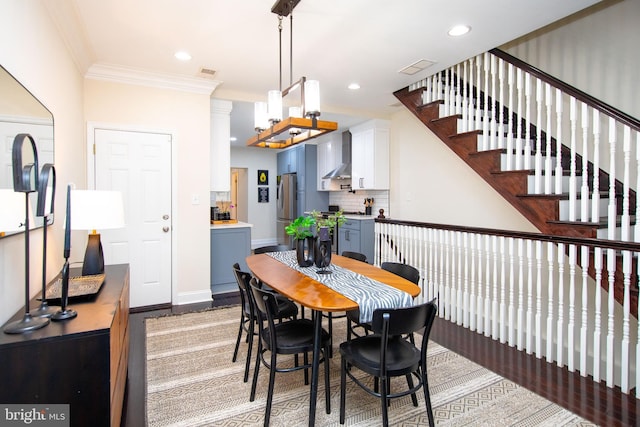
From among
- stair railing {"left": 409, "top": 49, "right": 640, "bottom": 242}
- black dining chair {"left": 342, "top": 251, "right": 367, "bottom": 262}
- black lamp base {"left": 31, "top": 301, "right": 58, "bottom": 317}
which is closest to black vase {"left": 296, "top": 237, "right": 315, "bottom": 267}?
black dining chair {"left": 342, "top": 251, "right": 367, "bottom": 262}

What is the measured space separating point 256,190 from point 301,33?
20.2ft

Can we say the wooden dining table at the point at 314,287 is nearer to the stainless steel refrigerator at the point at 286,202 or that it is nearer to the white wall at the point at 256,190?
the stainless steel refrigerator at the point at 286,202

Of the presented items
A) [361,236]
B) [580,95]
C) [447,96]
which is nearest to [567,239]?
[580,95]

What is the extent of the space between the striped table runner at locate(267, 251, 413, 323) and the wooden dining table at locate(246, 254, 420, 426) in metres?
0.05

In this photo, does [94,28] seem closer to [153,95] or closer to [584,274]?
[153,95]

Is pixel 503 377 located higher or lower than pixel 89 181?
lower

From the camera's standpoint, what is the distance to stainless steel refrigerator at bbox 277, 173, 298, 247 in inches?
305

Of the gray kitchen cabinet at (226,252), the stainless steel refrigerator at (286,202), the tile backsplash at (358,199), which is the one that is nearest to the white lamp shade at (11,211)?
the gray kitchen cabinet at (226,252)

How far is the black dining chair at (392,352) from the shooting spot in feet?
5.43

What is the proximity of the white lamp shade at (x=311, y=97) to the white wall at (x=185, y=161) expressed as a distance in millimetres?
2177

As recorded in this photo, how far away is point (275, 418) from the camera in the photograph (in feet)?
6.57

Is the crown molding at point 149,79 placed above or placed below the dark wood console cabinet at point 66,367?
above

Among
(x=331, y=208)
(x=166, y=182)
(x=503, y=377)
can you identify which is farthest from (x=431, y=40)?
(x=331, y=208)

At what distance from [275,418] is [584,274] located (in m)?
2.36
